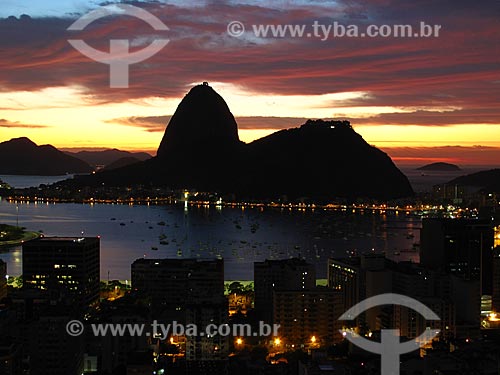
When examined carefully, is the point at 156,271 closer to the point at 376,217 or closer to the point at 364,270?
the point at 364,270

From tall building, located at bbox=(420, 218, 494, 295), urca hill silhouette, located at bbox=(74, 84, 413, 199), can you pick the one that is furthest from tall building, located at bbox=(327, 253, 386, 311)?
urca hill silhouette, located at bbox=(74, 84, 413, 199)

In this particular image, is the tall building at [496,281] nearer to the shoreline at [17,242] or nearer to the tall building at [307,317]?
the tall building at [307,317]

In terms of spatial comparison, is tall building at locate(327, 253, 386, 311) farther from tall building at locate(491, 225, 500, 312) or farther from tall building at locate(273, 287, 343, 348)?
tall building at locate(491, 225, 500, 312)

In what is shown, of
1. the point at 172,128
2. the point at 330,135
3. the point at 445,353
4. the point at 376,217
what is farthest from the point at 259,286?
the point at 172,128

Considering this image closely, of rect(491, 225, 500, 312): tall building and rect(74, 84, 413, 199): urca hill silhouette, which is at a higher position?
rect(74, 84, 413, 199): urca hill silhouette

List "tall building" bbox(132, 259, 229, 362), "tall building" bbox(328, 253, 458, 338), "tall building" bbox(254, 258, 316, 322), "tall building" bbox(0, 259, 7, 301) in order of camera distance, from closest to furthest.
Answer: "tall building" bbox(328, 253, 458, 338) → "tall building" bbox(132, 259, 229, 362) → "tall building" bbox(254, 258, 316, 322) → "tall building" bbox(0, 259, 7, 301)

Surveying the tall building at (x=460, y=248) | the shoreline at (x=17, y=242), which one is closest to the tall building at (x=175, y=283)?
the tall building at (x=460, y=248)

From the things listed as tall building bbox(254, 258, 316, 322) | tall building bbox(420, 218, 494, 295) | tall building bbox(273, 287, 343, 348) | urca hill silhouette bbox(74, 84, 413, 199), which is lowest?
tall building bbox(273, 287, 343, 348)
